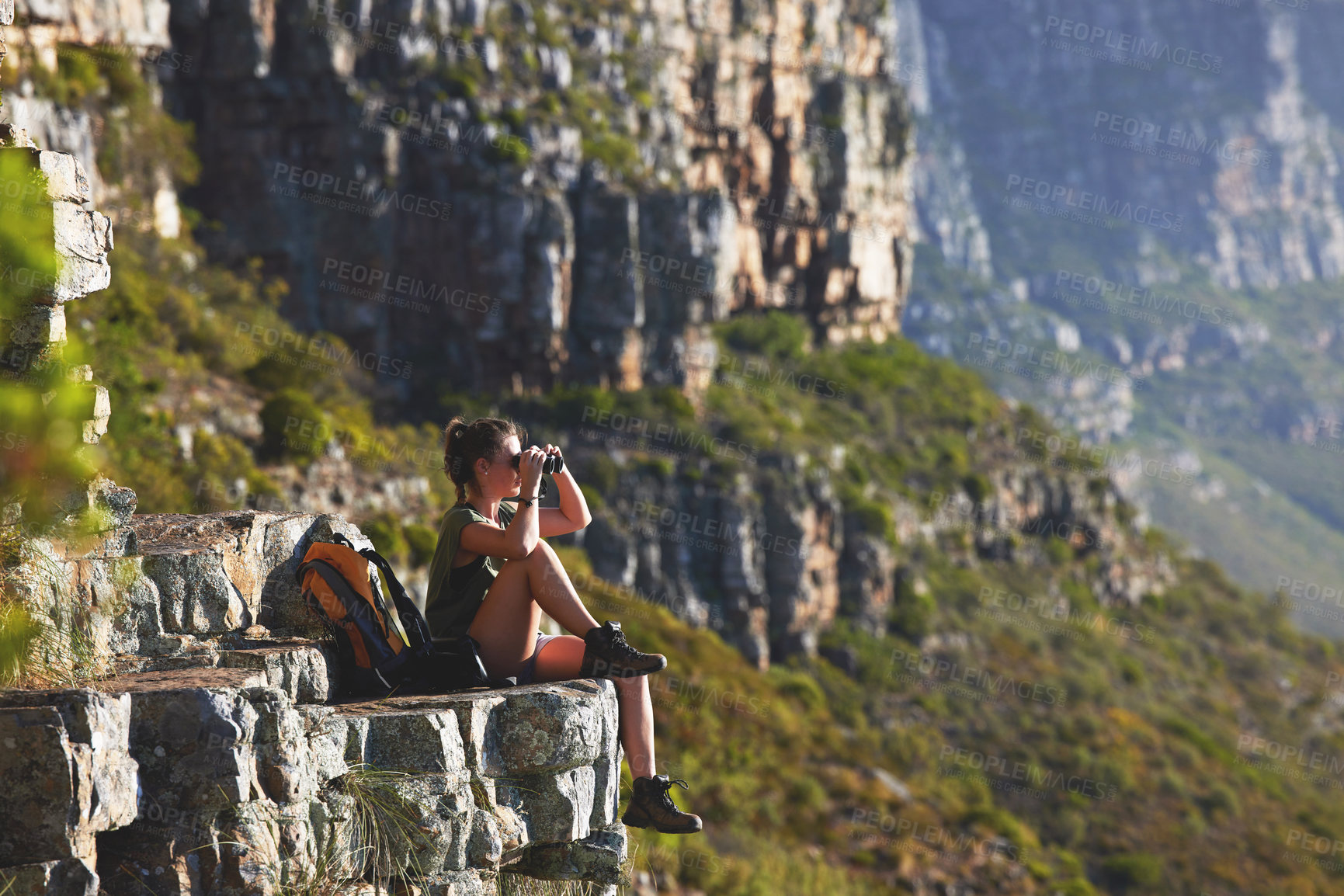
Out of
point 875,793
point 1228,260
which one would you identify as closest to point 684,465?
point 875,793

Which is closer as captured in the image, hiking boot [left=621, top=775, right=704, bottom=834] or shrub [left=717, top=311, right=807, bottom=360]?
hiking boot [left=621, top=775, right=704, bottom=834]

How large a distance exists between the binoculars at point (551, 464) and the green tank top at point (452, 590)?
33 centimetres

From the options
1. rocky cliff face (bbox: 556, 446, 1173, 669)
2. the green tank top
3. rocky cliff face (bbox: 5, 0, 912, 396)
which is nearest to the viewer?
the green tank top

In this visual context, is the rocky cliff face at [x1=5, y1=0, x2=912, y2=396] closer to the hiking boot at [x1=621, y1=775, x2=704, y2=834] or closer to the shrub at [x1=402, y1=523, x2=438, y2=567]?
the shrub at [x1=402, y1=523, x2=438, y2=567]

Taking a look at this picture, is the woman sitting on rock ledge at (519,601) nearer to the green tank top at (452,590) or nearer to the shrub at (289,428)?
the green tank top at (452,590)

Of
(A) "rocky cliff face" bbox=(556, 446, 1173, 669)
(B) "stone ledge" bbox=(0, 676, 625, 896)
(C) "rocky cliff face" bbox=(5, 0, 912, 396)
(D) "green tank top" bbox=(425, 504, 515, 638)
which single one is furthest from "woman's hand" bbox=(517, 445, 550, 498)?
(A) "rocky cliff face" bbox=(556, 446, 1173, 669)

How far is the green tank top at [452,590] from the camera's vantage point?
230 inches

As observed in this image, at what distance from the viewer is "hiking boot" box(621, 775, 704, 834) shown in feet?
18.7

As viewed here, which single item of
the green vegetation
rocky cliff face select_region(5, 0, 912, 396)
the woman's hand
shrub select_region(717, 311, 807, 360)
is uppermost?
rocky cliff face select_region(5, 0, 912, 396)

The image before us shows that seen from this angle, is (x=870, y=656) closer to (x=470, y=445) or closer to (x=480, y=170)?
(x=480, y=170)

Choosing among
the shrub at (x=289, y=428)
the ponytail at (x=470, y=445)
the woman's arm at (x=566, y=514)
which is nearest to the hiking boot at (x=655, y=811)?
the woman's arm at (x=566, y=514)

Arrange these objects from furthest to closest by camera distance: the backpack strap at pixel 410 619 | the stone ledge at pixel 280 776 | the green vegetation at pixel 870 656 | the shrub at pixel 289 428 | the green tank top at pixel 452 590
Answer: the shrub at pixel 289 428
the green vegetation at pixel 870 656
the green tank top at pixel 452 590
the backpack strap at pixel 410 619
the stone ledge at pixel 280 776

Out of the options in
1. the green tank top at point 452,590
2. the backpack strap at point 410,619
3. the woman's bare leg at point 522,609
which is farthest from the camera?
the green tank top at point 452,590

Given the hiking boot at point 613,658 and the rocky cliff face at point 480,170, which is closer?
the hiking boot at point 613,658
